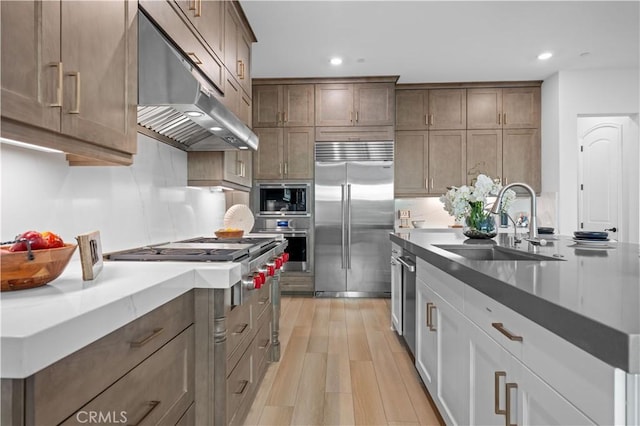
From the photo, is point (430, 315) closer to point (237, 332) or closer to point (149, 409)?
point (237, 332)

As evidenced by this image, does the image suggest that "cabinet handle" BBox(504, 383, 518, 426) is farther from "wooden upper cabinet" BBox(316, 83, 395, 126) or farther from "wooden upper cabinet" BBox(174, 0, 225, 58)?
"wooden upper cabinet" BBox(316, 83, 395, 126)

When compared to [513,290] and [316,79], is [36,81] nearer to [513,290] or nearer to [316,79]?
[513,290]

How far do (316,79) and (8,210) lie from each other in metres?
4.03

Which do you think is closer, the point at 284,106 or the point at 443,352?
the point at 443,352

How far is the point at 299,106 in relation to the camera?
4.75 meters

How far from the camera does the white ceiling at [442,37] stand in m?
3.11

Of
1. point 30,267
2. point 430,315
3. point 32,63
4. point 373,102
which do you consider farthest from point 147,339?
point 373,102

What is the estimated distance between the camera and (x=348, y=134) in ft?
15.4

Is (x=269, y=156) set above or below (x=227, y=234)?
above

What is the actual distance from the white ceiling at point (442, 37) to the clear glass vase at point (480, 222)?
1.82 m

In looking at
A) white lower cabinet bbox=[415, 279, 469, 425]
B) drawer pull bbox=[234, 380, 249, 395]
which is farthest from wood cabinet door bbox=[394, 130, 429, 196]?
drawer pull bbox=[234, 380, 249, 395]

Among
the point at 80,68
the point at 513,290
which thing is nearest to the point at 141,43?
the point at 80,68

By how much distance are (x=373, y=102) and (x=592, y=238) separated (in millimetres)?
3146

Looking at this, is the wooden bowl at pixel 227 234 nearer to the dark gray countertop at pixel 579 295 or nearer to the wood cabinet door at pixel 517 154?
the dark gray countertop at pixel 579 295
